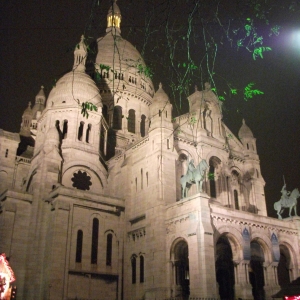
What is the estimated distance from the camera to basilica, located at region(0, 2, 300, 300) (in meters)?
31.1

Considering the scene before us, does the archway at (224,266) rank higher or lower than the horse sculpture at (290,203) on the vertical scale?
lower

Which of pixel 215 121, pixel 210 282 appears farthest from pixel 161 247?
pixel 215 121

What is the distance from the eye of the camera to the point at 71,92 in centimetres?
4444

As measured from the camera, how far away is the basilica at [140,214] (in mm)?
31078

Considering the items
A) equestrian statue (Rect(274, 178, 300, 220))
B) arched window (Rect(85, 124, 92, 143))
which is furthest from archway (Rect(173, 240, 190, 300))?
arched window (Rect(85, 124, 92, 143))

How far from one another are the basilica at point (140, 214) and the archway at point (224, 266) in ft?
0.34

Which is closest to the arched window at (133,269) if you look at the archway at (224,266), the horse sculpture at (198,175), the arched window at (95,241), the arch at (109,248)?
the arch at (109,248)

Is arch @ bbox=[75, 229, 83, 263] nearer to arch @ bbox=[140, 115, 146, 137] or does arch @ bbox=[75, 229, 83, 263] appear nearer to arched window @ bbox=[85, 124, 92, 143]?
arched window @ bbox=[85, 124, 92, 143]

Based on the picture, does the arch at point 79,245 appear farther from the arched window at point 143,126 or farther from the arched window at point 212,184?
the arched window at point 143,126

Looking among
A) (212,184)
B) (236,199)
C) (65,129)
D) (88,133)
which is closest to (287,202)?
(236,199)

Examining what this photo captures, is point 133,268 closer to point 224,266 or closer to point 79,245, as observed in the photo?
point 79,245

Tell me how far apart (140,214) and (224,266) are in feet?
30.0

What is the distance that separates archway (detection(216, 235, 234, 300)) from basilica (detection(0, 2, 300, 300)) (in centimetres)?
10

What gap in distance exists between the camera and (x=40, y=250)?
33875mm
